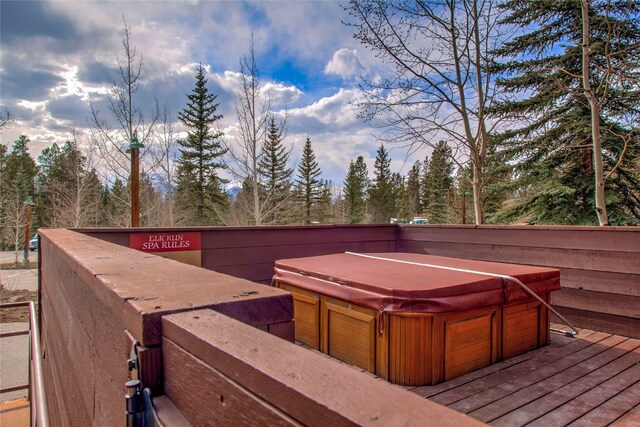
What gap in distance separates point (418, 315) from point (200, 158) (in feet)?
58.7

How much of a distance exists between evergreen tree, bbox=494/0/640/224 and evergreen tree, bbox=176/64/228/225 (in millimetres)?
13222

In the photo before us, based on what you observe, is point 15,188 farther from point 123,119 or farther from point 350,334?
point 350,334

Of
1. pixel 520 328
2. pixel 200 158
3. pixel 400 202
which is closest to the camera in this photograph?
pixel 520 328

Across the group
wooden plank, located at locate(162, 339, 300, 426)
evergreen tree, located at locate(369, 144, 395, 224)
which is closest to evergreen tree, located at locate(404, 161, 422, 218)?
evergreen tree, located at locate(369, 144, 395, 224)

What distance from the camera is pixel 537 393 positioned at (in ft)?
6.09

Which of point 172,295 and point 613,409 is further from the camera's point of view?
point 613,409

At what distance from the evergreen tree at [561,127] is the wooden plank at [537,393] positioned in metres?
5.63

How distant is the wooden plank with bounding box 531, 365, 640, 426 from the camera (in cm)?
162

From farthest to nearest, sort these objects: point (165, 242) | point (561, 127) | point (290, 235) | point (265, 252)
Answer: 1. point (561, 127)
2. point (290, 235)
3. point (265, 252)
4. point (165, 242)

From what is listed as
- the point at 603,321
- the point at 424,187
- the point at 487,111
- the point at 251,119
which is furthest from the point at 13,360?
the point at 424,187

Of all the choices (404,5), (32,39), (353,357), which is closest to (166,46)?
(32,39)

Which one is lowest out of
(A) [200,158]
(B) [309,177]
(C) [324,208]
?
(C) [324,208]

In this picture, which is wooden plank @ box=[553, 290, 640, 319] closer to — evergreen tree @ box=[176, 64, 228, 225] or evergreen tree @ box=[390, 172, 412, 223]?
evergreen tree @ box=[176, 64, 228, 225]

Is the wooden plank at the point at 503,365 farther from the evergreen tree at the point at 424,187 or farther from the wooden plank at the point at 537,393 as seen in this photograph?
the evergreen tree at the point at 424,187
